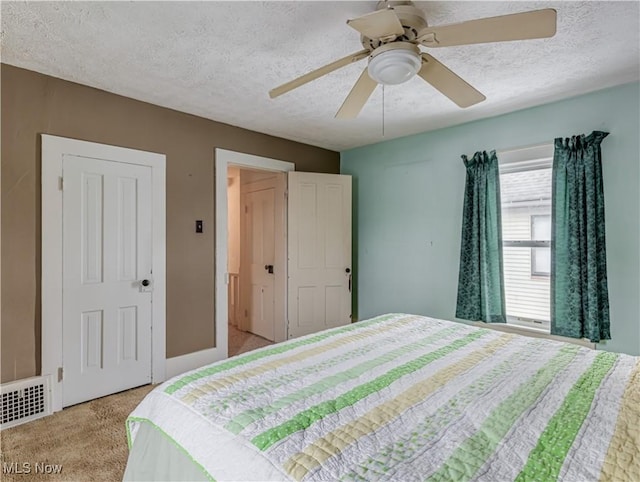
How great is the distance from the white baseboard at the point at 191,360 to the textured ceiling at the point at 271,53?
2.27 m

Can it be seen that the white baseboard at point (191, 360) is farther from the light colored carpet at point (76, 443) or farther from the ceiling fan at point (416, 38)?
the ceiling fan at point (416, 38)

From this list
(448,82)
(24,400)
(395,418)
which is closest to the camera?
(395,418)

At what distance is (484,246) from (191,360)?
2.94 metres

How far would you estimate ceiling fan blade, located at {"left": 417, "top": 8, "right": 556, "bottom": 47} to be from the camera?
1312mm

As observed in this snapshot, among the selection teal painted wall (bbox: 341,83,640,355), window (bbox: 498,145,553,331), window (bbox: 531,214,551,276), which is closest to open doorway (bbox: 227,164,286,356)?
teal painted wall (bbox: 341,83,640,355)

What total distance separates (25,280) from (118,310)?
644 mm

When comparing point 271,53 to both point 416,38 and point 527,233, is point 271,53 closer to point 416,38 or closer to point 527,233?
point 416,38

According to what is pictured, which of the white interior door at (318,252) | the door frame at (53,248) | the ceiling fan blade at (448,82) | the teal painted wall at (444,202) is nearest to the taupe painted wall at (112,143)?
the door frame at (53,248)

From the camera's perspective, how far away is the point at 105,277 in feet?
8.93

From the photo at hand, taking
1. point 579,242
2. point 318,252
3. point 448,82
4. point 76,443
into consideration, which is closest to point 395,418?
point 448,82

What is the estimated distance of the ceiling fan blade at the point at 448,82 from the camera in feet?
5.65

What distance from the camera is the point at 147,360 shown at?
2945 millimetres

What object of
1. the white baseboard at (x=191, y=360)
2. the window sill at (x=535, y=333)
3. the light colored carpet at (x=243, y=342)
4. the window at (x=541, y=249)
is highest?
the window at (x=541, y=249)

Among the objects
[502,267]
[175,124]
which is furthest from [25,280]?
[502,267]
